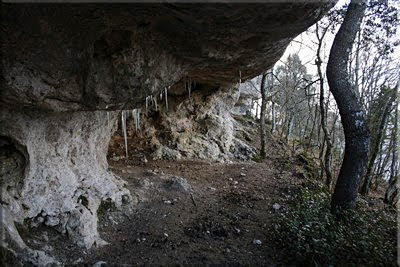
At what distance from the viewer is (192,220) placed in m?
5.50

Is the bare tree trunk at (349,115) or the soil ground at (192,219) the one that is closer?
the soil ground at (192,219)

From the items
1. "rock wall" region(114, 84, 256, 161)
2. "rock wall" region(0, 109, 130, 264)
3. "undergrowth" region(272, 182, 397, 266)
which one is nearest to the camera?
"rock wall" region(0, 109, 130, 264)

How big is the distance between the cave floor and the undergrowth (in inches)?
13.4

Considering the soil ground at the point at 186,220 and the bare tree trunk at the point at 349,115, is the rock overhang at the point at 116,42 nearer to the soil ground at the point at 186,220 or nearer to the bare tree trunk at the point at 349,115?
the bare tree trunk at the point at 349,115

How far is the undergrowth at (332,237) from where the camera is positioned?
13.1ft

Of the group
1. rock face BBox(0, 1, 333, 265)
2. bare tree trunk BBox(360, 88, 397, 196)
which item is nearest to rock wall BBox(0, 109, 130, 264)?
rock face BBox(0, 1, 333, 265)

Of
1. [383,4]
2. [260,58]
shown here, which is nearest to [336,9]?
[383,4]

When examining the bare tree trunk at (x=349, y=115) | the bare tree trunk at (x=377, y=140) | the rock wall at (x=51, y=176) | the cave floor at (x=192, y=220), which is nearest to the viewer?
the rock wall at (x=51, y=176)

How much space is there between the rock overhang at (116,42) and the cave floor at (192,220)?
7.48ft

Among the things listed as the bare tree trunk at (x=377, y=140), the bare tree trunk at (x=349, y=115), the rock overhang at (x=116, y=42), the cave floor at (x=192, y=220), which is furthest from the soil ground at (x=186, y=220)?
the bare tree trunk at (x=377, y=140)

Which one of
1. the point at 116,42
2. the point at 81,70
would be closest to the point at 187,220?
the point at 81,70

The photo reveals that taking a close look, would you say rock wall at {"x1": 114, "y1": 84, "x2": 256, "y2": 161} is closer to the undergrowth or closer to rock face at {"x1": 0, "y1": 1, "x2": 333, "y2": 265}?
rock face at {"x1": 0, "y1": 1, "x2": 333, "y2": 265}

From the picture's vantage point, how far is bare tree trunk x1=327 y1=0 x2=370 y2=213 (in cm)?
526

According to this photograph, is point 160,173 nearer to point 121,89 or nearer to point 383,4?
point 121,89
